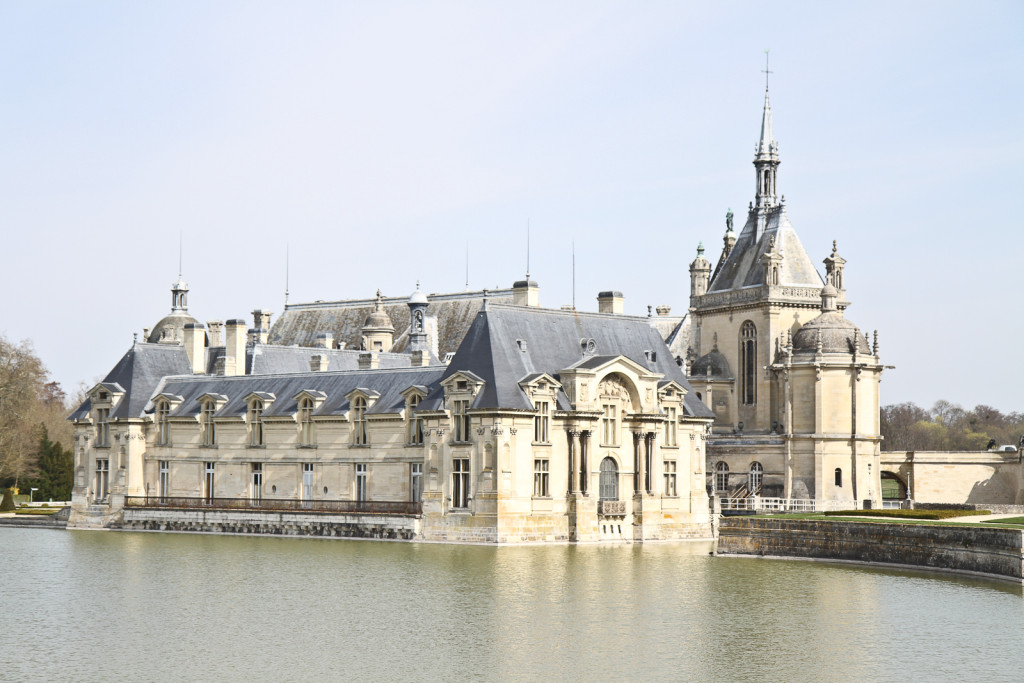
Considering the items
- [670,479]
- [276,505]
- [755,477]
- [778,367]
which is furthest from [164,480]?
[778,367]

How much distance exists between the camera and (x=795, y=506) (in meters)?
79.4

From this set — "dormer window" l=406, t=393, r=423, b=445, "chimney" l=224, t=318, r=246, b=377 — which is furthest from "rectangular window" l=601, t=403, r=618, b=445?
"chimney" l=224, t=318, r=246, b=377

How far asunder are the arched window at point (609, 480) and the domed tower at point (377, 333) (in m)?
26.4

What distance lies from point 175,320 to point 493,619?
6500 centimetres

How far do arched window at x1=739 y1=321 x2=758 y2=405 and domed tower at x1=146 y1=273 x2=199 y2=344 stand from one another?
3564cm

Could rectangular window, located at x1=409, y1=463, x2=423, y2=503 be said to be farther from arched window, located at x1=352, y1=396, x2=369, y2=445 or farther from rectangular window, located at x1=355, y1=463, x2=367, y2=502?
arched window, located at x1=352, y1=396, x2=369, y2=445

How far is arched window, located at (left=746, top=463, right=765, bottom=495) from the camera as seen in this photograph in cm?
8356

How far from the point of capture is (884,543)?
174 ft

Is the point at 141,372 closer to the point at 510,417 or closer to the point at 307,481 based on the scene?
the point at 307,481

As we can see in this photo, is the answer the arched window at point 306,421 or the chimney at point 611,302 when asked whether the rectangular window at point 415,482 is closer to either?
the arched window at point 306,421

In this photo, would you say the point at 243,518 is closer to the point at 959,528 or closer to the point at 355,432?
the point at 355,432

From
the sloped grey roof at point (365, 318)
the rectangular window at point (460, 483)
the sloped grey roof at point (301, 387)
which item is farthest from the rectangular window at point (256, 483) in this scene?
the sloped grey roof at point (365, 318)

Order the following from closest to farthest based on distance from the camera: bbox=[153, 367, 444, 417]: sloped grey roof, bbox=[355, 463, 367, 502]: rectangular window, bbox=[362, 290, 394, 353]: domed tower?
1. bbox=[153, 367, 444, 417]: sloped grey roof
2. bbox=[355, 463, 367, 502]: rectangular window
3. bbox=[362, 290, 394, 353]: domed tower

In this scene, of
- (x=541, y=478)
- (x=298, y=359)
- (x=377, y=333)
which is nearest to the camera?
(x=541, y=478)
